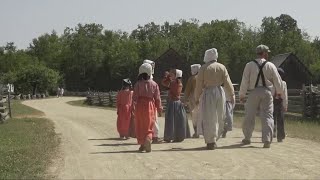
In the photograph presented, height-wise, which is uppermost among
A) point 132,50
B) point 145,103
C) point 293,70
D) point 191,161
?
point 132,50

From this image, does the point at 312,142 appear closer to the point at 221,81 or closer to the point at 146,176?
the point at 221,81

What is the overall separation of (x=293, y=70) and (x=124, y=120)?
145ft

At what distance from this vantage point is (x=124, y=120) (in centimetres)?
1523

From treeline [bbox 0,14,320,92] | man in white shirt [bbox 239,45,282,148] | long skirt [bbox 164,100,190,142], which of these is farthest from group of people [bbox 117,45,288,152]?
treeline [bbox 0,14,320,92]

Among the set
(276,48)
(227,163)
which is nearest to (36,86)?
(276,48)

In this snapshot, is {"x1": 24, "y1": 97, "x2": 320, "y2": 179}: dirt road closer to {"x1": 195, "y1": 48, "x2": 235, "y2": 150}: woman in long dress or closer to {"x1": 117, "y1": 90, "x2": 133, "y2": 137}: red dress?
{"x1": 195, "y1": 48, "x2": 235, "y2": 150}: woman in long dress

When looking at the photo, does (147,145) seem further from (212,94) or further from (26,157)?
(26,157)

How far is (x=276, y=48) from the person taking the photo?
293 ft

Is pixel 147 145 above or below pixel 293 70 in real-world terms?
below

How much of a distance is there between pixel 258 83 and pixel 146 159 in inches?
123

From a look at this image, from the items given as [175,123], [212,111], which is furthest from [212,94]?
[175,123]

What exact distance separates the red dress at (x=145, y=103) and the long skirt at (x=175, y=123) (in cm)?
170

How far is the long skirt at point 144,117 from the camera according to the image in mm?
11398

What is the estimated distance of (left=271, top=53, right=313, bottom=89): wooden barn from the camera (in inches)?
2197
